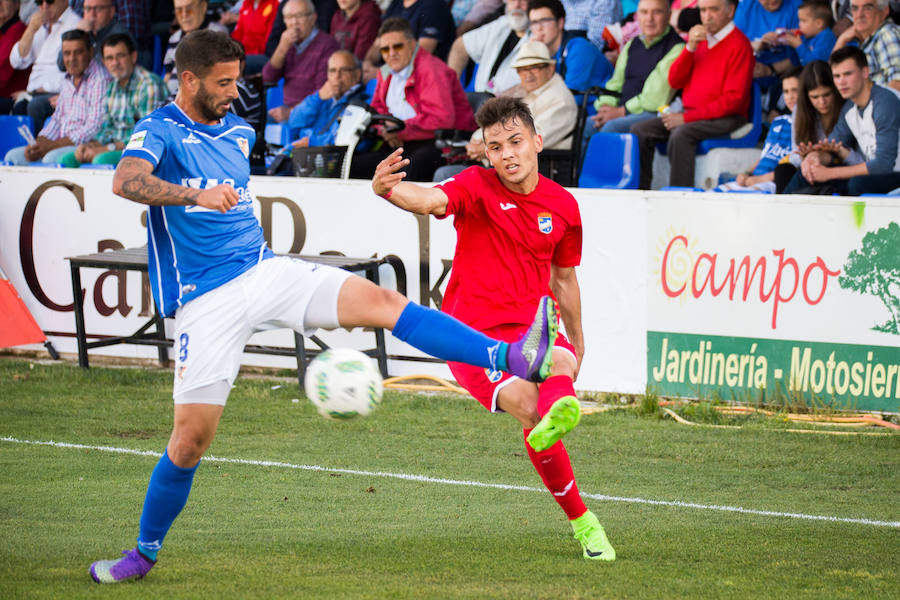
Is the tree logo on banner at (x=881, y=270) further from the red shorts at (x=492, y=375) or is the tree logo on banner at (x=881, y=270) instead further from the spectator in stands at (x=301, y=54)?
the spectator in stands at (x=301, y=54)

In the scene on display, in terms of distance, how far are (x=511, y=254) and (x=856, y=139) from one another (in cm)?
574

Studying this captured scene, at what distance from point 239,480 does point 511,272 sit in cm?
253

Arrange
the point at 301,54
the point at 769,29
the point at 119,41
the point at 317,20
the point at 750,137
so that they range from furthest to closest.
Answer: the point at 317,20
the point at 301,54
the point at 119,41
the point at 769,29
the point at 750,137

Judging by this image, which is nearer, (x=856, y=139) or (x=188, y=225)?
(x=188, y=225)

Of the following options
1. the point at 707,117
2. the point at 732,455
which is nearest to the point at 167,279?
the point at 732,455

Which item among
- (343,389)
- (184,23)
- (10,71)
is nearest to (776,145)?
(343,389)

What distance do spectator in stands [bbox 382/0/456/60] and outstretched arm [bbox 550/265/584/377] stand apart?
8091 mm

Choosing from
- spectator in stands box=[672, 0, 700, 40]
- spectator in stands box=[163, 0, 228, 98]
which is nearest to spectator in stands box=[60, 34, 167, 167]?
spectator in stands box=[163, 0, 228, 98]

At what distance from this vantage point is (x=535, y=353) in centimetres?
489

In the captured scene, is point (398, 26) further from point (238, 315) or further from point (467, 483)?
point (238, 315)

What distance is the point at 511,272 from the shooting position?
224 inches

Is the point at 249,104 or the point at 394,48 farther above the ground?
the point at 394,48

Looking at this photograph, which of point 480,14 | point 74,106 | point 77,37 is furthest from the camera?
point 74,106

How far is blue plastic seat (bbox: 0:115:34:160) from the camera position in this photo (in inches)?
606
